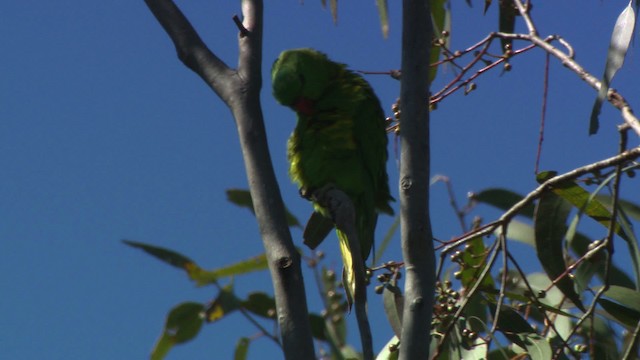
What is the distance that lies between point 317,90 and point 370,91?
14 cm

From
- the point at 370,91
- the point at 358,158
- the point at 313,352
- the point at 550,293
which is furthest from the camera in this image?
the point at 550,293

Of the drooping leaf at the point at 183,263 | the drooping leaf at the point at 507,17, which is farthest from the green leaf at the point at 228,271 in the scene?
the drooping leaf at the point at 507,17

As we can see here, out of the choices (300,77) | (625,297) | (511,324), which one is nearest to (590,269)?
(625,297)

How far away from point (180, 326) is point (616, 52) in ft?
3.45

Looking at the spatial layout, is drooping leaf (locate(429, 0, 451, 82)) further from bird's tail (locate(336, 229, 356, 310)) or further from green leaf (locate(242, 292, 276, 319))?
green leaf (locate(242, 292, 276, 319))

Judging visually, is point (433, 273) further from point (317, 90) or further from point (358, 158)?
point (317, 90)

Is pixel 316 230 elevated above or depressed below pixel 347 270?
above

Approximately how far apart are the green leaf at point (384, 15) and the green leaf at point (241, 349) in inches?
33.0

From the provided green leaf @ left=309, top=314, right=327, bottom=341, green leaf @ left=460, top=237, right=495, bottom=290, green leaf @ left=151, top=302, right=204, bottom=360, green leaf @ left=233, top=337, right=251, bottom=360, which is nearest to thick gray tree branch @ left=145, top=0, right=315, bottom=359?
green leaf @ left=309, top=314, right=327, bottom=341

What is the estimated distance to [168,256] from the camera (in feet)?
5.48

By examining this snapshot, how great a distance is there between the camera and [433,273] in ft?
4.83

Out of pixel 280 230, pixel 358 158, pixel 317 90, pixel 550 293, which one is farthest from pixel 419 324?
pixel 550 293

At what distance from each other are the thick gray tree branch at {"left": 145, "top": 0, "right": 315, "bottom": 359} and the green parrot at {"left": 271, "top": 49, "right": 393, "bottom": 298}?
527mm

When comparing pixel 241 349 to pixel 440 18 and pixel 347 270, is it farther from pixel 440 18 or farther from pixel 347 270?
pixel 440 18
